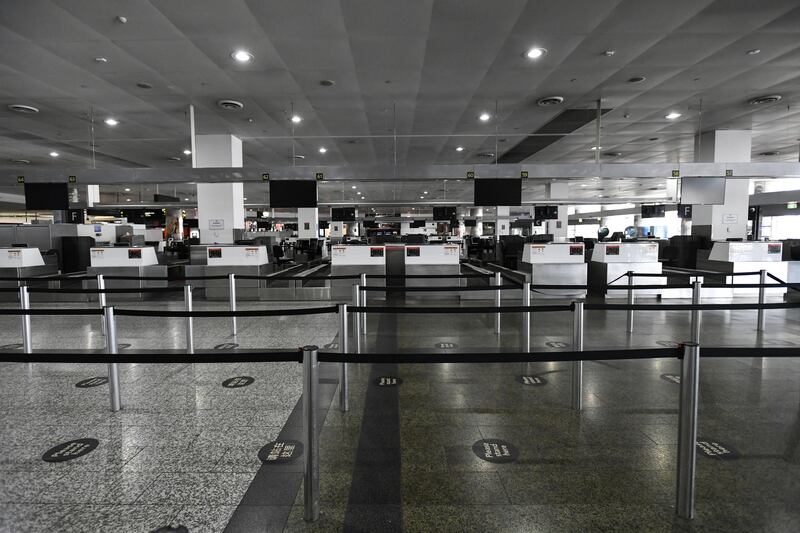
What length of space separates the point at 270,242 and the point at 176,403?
45.1 feet

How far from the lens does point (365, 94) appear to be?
334 inches

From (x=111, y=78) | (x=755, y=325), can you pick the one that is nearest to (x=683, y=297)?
(x=755, y=325)

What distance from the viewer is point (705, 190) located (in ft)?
31.0

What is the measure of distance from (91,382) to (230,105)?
6700 millimetres

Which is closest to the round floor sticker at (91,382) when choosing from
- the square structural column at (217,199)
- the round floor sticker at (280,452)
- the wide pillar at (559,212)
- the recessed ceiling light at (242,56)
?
the round floor sticker at (280,452)

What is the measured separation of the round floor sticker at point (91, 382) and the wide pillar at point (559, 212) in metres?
15.2

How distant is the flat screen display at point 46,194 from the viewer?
381 inches

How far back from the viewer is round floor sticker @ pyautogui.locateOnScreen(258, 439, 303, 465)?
2700 millimetres

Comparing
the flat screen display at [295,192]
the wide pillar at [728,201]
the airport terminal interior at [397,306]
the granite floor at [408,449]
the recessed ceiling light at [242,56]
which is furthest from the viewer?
the wide pillar at [728,201]

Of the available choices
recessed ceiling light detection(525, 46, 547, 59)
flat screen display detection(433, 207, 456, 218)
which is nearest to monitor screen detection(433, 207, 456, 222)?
flat screen display detection(433, 207, 456, 218)

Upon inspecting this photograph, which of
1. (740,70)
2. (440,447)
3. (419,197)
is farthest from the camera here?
(419,197)

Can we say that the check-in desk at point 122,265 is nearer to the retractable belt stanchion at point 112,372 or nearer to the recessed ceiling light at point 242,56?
the recessed ceiling light at point 242,56

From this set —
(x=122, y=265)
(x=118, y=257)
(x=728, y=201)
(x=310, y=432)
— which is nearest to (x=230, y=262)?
(x=122, y=265)

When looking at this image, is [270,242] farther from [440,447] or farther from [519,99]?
[440,447]
